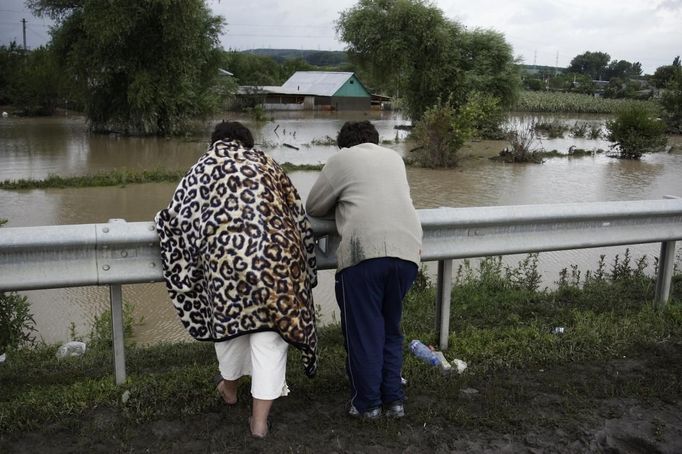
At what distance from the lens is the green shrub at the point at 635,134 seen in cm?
2303

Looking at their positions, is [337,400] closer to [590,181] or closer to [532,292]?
[532,292]

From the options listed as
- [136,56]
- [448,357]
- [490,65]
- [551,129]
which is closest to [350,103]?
[490,65]

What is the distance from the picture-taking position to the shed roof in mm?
58500

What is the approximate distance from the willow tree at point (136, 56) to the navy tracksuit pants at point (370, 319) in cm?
2486

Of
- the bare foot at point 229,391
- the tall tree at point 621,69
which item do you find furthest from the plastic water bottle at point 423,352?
the tall tree at point 621,69

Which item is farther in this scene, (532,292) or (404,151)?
(404,151)

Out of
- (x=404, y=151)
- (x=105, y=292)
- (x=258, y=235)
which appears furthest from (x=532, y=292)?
(x=404, y=151)

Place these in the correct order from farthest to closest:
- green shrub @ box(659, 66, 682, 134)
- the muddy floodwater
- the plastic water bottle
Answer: green shrub @ box(659, 66, 682, 134) < the muddy floodwater < the plastic water bottle

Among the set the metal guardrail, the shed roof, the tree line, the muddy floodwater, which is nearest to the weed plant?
the muddy floodwater

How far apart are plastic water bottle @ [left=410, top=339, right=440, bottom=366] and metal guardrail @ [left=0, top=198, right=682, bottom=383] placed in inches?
7.1

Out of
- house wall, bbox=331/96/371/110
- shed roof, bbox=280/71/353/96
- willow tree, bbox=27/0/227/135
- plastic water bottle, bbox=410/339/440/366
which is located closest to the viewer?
plastic water bottle, bbox=410/339/440/366

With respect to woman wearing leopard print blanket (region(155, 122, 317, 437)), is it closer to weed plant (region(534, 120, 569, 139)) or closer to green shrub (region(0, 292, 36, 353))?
green shrub (region(0, 292, 36, 353))

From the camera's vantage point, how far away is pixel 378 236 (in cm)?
369

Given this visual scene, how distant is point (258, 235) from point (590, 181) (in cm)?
1531
